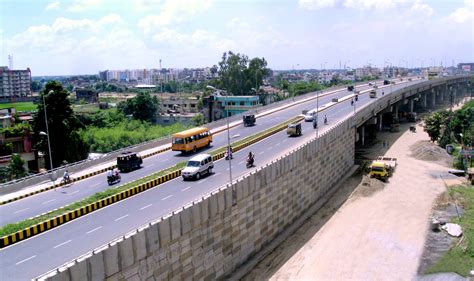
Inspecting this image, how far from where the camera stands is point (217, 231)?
1238 inches

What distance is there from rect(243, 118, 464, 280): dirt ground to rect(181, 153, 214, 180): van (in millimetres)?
8787

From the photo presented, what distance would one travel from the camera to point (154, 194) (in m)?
34.7

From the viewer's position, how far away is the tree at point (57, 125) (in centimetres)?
5497

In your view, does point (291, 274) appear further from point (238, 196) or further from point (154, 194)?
point (154, 194)

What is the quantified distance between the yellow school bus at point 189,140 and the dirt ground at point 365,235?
1417 centimetres

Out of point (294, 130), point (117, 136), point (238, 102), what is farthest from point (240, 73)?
point (294, 130)

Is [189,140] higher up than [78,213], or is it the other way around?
[189,140]

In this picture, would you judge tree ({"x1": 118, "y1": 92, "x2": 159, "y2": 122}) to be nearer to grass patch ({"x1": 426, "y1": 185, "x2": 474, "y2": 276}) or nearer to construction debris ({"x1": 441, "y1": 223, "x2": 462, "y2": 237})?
grass patch ({"x1": 426, "y1": 185, "x2": 474, "y2": 276})

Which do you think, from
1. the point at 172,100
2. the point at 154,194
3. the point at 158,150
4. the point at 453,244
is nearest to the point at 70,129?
the point at 158,150

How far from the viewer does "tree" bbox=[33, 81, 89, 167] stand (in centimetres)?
5497

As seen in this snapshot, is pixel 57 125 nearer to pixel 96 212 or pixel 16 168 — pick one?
pixel 16 168

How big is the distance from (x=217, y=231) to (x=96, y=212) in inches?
312

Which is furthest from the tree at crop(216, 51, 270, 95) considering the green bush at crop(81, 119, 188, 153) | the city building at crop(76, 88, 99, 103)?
the city building at crop(76, 88, 99, 103)

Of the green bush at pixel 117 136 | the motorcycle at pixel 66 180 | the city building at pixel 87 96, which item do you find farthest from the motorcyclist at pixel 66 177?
the city building at pixel 87 96
